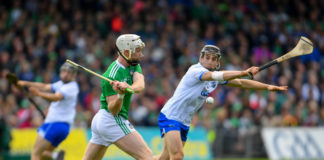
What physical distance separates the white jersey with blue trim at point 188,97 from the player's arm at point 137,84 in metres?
0.79

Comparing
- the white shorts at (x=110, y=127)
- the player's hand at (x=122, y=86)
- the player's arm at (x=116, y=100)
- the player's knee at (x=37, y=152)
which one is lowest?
the player's knee at (x=37, y=152)

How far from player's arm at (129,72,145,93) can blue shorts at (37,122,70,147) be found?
327 centimetres

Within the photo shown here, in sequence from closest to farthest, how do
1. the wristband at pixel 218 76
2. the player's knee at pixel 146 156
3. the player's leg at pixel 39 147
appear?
the wristband at pixel 218 76
the player's knee at pixel 146 156
the player's leg at pixel 39 147

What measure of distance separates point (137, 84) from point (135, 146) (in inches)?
32.8

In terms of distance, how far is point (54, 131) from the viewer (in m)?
10.2

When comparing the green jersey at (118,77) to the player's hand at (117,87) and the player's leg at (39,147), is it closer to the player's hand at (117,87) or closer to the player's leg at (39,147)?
the player's hand at (117,87)

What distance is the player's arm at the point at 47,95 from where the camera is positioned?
9633 millimetres

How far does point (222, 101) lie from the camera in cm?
1653

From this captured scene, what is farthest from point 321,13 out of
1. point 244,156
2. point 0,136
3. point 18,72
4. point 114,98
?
point 114,98

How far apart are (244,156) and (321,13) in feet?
29.2

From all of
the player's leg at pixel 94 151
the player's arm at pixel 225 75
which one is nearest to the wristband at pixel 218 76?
the player's arm at pixel 225 75

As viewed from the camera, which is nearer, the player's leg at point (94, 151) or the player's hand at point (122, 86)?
the player's hand at point (122, 86)

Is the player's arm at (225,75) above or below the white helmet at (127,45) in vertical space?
below

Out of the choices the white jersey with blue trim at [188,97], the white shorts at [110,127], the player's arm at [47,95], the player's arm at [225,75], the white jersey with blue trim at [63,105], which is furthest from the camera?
the white jersey with blue trim at [63,105]
